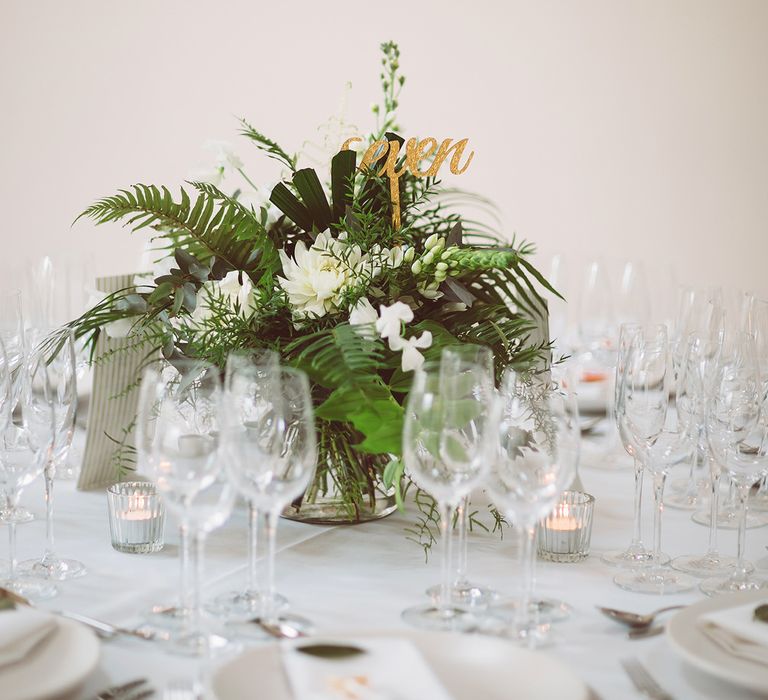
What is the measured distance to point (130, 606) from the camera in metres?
1.33

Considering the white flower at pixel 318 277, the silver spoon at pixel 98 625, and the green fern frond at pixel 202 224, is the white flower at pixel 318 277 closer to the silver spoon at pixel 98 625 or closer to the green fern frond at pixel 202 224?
the green fern frond at pixel 202 224

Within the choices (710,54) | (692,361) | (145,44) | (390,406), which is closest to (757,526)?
(692,361)

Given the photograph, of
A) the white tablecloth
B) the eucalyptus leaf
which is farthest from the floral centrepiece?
the eucalyptus leaf

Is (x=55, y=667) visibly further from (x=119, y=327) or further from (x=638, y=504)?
(x=638, y=504)

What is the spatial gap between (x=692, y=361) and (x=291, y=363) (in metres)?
0.62

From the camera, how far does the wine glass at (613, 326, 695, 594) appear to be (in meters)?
1.50

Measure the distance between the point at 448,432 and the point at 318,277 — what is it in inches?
18.9

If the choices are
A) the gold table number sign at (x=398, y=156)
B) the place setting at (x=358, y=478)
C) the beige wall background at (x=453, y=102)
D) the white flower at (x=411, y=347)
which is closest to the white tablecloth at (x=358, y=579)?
the place setting at (x=358, y=478)

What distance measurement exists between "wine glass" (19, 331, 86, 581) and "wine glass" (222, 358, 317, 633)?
0.35 metres

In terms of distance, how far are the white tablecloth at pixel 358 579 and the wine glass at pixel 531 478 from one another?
0.19 feet

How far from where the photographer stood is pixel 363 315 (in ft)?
5.17

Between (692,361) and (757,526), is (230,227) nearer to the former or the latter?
(692,361)

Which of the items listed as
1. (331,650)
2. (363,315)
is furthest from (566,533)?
(331,650)

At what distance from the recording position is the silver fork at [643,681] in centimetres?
107
